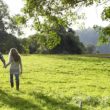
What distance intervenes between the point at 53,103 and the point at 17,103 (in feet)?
5.35

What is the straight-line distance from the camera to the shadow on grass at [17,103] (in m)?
17.8

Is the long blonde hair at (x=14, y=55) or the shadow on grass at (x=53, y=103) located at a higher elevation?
the long blonde hair at (x=14, y=55)

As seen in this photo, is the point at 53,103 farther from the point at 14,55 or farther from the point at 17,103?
the point at 14,55

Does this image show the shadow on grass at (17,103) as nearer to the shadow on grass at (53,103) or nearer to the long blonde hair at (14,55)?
the shadow on grass at (53,103)

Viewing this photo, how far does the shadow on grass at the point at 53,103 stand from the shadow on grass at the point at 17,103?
639mm

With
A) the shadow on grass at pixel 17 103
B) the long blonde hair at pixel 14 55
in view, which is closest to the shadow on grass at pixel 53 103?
the shadow on grass at pixel 17 103

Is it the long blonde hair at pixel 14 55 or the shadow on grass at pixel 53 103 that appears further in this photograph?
the long blonde hair at pixel 14 55

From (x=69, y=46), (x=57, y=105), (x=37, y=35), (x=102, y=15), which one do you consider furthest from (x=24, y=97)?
(x=69, y=46)

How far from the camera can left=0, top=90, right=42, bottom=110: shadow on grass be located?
58.3 feet

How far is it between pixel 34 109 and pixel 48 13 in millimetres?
7143

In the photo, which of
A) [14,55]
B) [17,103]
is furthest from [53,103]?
[14,55]

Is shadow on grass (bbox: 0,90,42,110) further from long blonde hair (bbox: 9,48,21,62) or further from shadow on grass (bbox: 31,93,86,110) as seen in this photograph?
long blonde hair (bbox: 9,48,21,62)

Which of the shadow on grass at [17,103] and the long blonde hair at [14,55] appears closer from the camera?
the shadow on grass at [17,103]

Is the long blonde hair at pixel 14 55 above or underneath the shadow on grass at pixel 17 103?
above
